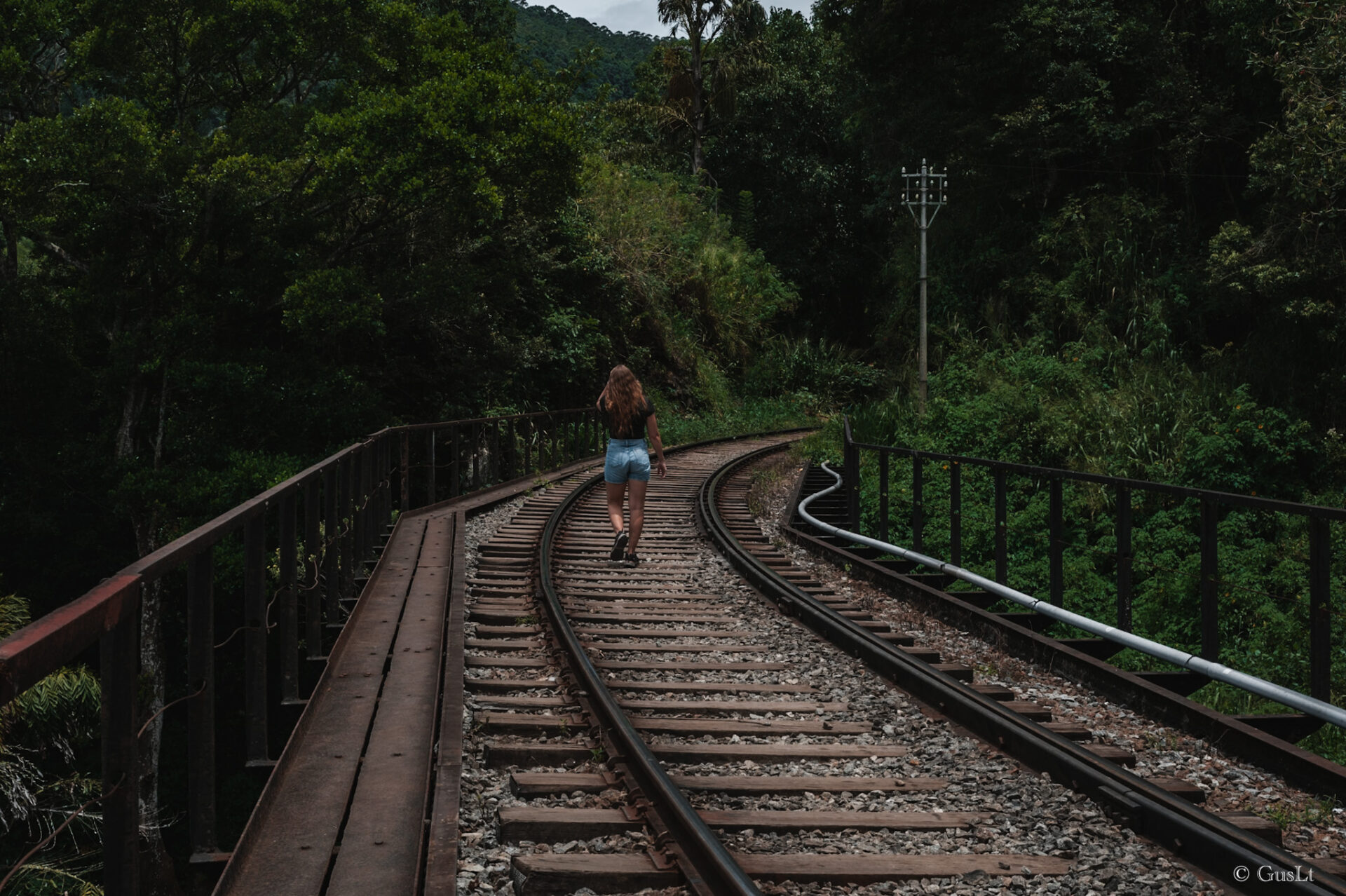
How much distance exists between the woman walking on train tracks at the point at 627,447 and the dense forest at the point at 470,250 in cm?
609

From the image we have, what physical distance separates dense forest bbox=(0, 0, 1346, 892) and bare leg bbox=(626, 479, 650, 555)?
20.0 ft

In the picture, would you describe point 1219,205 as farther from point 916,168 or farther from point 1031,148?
point 916,168

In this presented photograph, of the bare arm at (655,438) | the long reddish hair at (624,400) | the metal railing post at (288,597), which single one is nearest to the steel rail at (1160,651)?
the bare arm at (655,438)

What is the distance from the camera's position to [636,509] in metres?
10.7

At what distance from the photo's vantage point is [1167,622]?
41.1 ft

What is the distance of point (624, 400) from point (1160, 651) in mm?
5504

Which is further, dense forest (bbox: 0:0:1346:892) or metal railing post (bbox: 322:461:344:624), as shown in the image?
dense forest (bbox: 0:0:1346:892)

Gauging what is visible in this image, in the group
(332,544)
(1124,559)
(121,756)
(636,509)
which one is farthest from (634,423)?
(121,756)

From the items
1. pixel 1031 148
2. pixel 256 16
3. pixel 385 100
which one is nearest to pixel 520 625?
pixel 385 100

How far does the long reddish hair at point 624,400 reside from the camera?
10250 mm

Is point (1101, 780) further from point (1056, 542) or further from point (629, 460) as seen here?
point (629, 460)

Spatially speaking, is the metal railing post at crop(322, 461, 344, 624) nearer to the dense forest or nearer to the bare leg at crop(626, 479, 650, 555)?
the bare leg at crop(626, 479, 650, 555)

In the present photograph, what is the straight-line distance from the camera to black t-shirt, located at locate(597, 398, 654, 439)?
405 inches

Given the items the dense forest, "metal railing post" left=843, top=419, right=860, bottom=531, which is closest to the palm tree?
the dense forest
